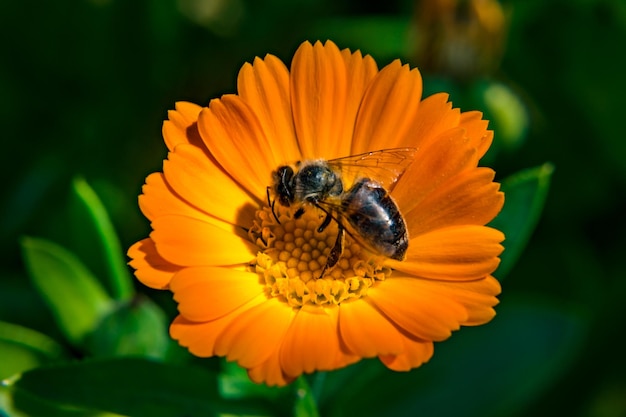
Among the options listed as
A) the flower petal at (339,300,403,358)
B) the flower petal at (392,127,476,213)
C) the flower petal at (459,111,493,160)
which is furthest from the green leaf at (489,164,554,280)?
the flower petal at (339,300,403,358)

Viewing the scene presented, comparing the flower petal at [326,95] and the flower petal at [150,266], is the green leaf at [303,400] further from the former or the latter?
the flower petal at [326,95]

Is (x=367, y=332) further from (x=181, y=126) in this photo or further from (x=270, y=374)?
(x=181, y=126)

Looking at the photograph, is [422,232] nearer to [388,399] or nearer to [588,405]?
[388,399]

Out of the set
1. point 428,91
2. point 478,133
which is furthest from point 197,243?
point 428,91

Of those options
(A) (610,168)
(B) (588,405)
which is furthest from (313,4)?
(B) (588,405)

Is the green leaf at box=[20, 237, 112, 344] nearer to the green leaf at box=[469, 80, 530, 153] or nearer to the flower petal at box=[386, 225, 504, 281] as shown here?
the flower petal at box=[386, 225, 504, 281]
